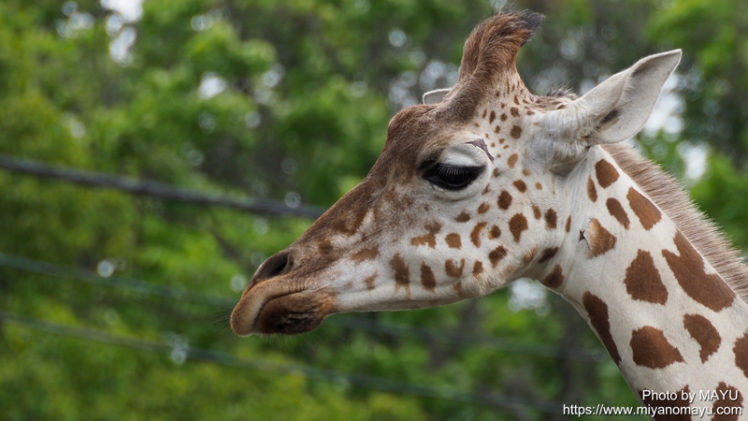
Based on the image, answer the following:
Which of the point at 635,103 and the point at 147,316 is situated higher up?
the point at 635,103

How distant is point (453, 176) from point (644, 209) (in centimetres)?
75

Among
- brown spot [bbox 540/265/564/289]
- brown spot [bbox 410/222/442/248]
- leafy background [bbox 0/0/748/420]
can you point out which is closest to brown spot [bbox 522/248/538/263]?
brown spot [bbox 540/265/564/289]

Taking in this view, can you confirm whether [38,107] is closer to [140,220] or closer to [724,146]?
[140,220]

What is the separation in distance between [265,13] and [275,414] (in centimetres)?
851

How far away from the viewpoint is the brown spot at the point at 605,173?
464 cm

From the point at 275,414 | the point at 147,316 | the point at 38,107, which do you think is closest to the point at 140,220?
the point at 147,316

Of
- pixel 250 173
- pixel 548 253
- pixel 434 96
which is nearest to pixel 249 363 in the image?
pixel 250 173

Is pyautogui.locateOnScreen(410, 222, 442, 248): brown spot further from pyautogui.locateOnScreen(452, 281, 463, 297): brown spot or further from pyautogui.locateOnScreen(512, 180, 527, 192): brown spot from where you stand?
pyautogui.locateOnScreen(512, 180, 527, 192): brown spot

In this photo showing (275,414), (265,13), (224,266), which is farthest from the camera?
(265,13)

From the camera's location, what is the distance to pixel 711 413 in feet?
14.2

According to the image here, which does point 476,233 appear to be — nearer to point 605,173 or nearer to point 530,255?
point 530,255

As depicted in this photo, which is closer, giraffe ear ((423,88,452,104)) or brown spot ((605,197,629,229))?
brown spot ((605,197,629,229))

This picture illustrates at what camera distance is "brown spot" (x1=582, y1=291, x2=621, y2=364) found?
4.50m

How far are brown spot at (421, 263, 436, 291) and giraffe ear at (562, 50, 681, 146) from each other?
778 mm
